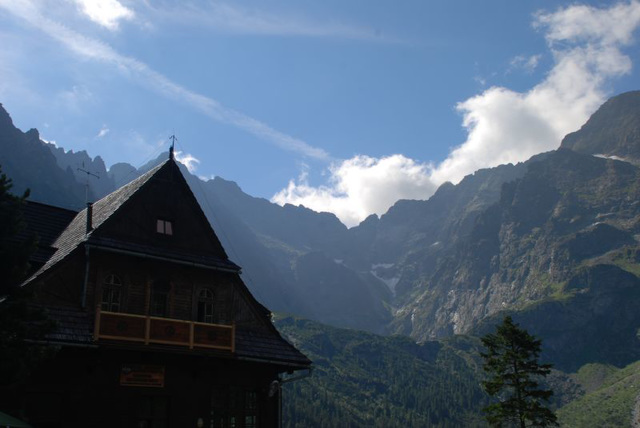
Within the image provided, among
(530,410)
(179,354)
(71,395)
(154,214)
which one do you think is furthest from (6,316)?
(530,410)

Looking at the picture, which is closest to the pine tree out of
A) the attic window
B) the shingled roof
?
the shingled roof

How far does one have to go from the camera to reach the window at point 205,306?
1061 inches

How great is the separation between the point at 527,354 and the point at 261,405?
86.5 feet

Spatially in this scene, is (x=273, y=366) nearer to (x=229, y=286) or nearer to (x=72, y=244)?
(x=229, y=286)

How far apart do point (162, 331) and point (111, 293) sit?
9.27 ft

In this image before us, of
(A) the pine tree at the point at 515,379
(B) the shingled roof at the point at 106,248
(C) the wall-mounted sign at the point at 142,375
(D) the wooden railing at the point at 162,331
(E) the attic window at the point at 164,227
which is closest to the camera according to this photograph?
(D) the wooden railing at the point at 162,331

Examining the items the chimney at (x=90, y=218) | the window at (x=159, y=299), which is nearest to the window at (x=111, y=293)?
the window at (x=159, y=299)

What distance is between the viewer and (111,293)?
24.7 meters

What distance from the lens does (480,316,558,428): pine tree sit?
4353 cm

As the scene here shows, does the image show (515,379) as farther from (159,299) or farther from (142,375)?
(142,375)

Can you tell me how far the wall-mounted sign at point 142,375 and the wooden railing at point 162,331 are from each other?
1.25m

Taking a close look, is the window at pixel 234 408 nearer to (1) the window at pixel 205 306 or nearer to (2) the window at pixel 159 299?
(1) the window at pixel 205 306

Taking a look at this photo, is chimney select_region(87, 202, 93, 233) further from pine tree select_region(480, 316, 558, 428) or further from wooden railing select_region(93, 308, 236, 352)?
pine tree select_region(480, 316, 558, 428)

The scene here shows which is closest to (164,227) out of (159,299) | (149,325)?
(159,299)
